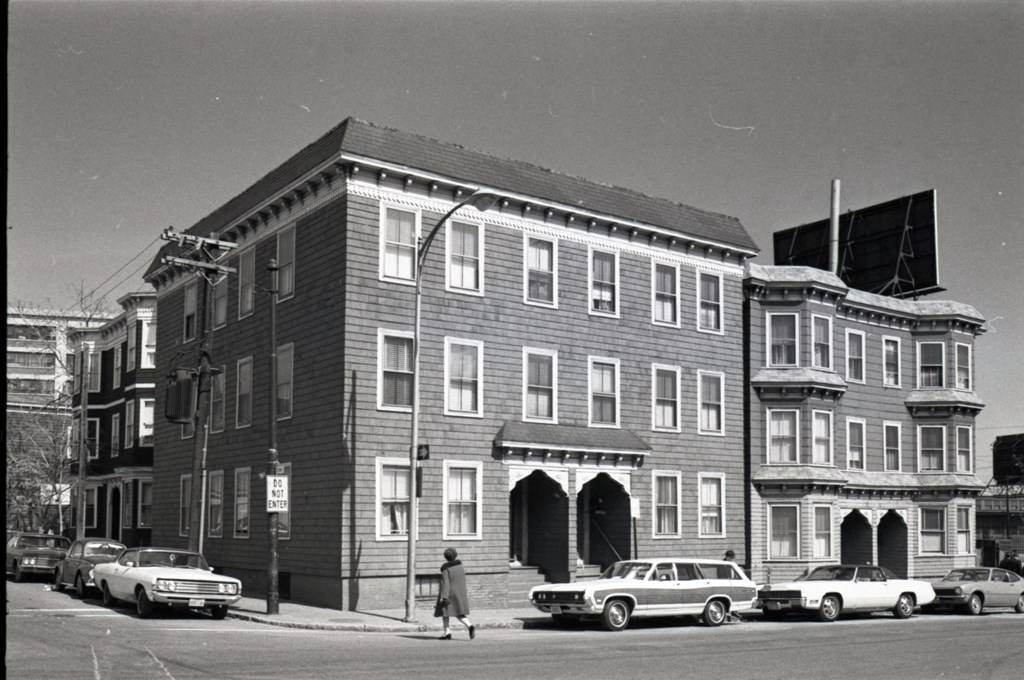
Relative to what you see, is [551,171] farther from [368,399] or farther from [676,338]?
[368,399]

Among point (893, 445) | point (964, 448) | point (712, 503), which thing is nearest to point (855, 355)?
point (893, 445)

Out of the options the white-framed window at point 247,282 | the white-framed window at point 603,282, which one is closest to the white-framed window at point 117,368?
the white-framed window at point 247,282

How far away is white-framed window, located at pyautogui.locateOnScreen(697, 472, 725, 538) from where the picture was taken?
1304 inches

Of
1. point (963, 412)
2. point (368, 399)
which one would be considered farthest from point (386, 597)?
point (963, 412)

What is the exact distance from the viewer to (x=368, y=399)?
85.6 ft

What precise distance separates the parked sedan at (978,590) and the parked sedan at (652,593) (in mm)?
8175

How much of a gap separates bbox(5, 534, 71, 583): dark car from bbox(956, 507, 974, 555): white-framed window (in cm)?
3048

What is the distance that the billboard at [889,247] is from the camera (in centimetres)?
4394

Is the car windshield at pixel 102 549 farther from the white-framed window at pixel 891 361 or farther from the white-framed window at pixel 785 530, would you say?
the white-framed window at pixel 891 361

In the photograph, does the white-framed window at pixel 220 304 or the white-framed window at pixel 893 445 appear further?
the white-framed window at pixel 893 445

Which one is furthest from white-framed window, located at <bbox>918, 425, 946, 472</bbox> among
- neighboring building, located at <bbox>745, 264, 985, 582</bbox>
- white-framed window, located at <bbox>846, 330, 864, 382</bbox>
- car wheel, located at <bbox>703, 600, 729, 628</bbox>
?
car wheel, located at <bbox>703, 600, 729, 628</bbox>

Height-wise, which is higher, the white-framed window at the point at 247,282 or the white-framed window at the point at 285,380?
the white-framed window at the point at 247,282

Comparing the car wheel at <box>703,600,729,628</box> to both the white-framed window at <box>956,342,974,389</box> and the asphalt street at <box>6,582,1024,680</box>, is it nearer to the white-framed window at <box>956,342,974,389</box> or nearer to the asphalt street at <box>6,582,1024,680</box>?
the asphalt street at <box>6,582,1024,680</box>

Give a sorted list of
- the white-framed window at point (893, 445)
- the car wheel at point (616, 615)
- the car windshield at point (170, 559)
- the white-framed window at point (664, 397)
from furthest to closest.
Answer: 1. the white-framed window at point (893, 445)
2. the white-framed window at point (664, 397)
3. the car windshield at point (170, 559)
4. the car wheel at point (616, 615)
